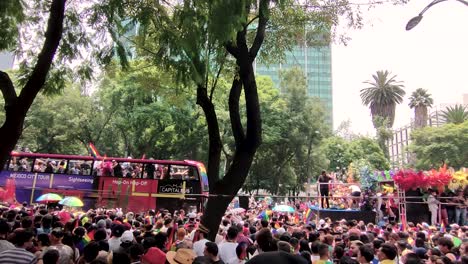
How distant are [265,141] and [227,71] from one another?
Result: 69.2 ft

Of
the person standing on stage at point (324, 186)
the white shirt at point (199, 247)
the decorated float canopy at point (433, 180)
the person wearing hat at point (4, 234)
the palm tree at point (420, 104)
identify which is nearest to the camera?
the person wearing hat at point (4, 234)

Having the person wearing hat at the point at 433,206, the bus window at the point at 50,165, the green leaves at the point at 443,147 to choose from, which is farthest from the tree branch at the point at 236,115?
the green leaves at the point at 443,147

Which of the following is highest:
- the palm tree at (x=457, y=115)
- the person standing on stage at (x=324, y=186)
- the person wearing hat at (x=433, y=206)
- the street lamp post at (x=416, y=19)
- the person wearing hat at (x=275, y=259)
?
the palm tree at (x=457, y=115)

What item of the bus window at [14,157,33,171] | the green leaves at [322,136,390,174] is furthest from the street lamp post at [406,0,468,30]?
the green leaves at [322,136,390,174]

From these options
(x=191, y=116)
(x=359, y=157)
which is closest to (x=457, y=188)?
(x=191, y=116)

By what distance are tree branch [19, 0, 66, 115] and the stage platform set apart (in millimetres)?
12777

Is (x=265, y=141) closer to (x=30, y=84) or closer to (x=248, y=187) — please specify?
(x=248, y=187)

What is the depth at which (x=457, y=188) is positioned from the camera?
1521 cm

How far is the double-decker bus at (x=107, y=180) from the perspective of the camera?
1784 centimetres

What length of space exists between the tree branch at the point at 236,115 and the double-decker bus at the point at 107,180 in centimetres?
1081

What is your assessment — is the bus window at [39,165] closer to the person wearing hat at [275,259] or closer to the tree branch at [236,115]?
the tree branch at [236,115]

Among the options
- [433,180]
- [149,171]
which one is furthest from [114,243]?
[433,180]

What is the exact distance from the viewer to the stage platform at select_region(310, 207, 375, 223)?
1583 centimetres

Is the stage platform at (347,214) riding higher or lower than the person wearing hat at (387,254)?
higher
